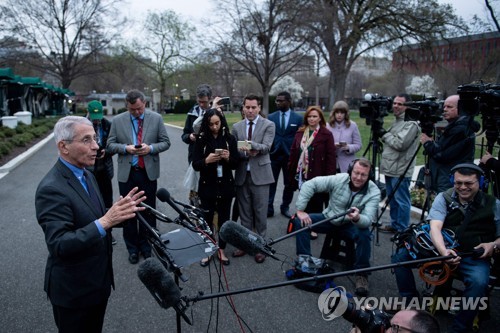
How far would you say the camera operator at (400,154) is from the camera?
4.91 metres

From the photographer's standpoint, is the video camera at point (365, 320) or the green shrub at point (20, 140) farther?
the green shrub at point (20, 140)

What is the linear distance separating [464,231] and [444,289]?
1.98ft

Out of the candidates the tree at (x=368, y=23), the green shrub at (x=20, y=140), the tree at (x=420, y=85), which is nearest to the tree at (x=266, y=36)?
the tree at (x=368, y=23)

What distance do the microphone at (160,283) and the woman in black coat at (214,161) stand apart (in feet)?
7.81

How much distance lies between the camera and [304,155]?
4.97 meters

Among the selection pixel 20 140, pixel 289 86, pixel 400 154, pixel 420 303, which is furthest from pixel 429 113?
pixel 289 86

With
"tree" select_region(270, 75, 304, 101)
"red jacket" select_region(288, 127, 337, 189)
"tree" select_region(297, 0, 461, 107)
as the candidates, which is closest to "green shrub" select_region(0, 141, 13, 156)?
"red jacket" select_region(288, 127, 337, 189)

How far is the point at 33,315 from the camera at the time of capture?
3.16m

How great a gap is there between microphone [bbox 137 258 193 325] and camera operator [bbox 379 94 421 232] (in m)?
4.00

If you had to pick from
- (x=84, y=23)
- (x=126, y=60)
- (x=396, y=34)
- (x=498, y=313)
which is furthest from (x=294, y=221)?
(x=126, y=60)

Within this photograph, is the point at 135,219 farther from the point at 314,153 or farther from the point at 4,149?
the point at 4,149

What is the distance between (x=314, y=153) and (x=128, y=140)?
2.41m

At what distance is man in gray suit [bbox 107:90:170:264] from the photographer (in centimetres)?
411

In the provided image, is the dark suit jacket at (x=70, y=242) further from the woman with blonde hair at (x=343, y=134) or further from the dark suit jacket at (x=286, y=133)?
the woman with blonde hair at (x=343, y=134)
